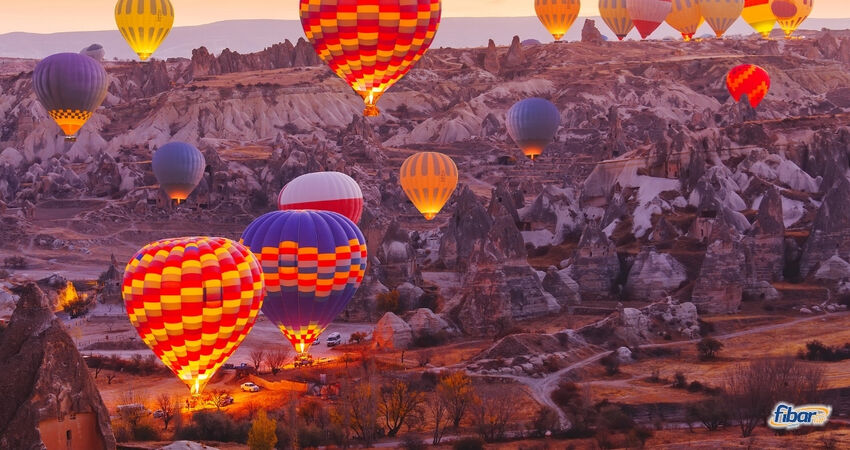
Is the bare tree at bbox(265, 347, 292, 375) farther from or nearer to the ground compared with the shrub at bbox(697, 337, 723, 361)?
nearer to the ground

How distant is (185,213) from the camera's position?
8600 centimetres

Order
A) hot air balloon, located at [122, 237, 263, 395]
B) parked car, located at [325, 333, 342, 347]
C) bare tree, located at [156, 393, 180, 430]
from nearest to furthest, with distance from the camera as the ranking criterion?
hot air balloon, located at [122, 237, 263, 395] < bare tree, located at [156, 393, 180, 430] < parked car, located at [325, 333, 342, 347]

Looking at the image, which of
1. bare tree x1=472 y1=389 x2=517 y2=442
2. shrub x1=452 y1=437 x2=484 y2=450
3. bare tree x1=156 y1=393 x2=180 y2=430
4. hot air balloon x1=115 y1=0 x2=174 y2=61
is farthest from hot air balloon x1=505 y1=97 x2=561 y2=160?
shrub x1=452 y1=437 x2=484 y2=450

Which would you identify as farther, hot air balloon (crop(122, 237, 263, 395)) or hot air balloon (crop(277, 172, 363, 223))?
hot air balloon (crop(277, 172, 363, 223))

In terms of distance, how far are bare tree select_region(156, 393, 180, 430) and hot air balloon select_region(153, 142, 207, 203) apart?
4561cm

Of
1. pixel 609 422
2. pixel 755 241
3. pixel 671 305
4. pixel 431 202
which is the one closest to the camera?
pixel 609 422

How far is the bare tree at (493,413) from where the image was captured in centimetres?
3544

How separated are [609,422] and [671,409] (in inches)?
106

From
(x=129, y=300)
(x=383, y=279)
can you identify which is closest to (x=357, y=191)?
(x=383, y=279)

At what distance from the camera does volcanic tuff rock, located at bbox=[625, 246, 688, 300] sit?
2138 inches

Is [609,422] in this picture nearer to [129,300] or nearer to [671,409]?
[671,409]

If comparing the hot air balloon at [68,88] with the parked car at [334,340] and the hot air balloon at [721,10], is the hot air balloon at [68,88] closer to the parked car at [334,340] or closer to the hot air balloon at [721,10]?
the parked car at [334,340]

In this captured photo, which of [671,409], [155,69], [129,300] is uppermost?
[155,69]

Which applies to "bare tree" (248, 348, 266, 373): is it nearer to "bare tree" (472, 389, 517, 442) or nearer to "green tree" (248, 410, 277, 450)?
"bare tree" (472, 389, 517, 442)
